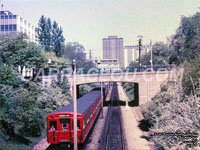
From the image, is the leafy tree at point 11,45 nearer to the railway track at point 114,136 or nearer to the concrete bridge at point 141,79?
the concrete bridge at point 141,79

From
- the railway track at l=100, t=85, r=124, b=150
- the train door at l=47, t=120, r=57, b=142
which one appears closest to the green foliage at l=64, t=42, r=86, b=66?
the railway track at l=100, t=85, r=124, b=150

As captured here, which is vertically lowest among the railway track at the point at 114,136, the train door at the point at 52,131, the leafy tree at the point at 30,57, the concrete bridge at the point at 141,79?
the railway track at the point at 114,136

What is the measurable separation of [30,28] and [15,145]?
73552 millimetres

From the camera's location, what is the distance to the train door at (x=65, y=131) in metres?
17.7

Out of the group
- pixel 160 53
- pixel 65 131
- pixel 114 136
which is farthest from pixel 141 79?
pixel 160 53

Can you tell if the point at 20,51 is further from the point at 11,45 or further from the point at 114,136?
the point at 114,136

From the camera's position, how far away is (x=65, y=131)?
17.7 metres

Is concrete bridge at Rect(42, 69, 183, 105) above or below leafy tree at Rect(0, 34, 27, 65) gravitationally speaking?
below

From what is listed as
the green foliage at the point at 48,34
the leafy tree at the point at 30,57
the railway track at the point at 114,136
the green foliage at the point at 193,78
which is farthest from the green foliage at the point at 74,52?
the green foliage at the point at 193,78

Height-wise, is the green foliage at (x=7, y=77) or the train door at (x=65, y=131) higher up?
the green foliage at (x=7, y=77)

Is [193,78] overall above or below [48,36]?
below

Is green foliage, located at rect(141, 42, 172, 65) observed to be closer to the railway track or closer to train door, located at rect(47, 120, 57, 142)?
the railway track

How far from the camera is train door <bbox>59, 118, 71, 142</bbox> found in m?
17.7

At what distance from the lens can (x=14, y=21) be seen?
70.9 meters
